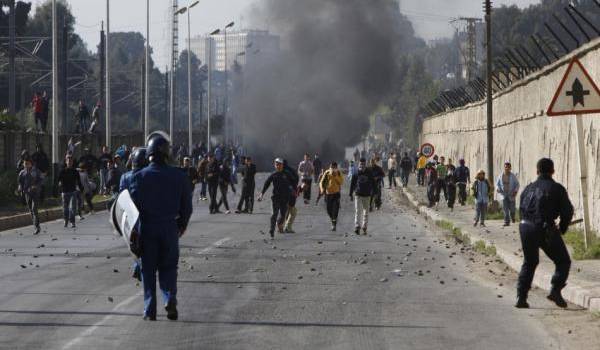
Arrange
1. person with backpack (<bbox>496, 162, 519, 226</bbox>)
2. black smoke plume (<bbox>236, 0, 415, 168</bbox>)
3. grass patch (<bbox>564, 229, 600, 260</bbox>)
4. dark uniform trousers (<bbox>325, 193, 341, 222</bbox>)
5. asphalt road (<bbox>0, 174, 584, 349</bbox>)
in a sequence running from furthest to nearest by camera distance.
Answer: black smoke plume (<bbox>236, 0, 415, 168</bbox>), person with backpack (<bbox>496, 162, 519, 226</bbox>), dark uniform trousers (<bbox>325, 193, 341, 222</bbox>), grass patch (<bbox>564, 229, 600, 260</bbox>), asphalt road (<bbox>0, 174, 584, 349</bbox>)

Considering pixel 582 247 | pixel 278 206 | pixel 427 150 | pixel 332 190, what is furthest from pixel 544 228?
pixel 427 150

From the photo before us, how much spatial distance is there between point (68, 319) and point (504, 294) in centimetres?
531

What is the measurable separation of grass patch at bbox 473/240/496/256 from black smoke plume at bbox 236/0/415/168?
6090 centimetres

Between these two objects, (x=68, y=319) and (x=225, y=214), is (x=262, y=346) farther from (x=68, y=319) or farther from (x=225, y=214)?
(x=225, y=214)

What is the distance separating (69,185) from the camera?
28.9 m

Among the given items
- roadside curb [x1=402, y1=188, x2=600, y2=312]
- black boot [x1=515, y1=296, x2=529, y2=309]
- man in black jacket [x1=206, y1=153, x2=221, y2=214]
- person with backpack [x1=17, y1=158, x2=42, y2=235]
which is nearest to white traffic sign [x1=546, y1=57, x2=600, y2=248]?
roadside curb [x1=402, y1=188, x2=600, y2=312]

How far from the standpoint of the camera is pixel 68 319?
11875mm

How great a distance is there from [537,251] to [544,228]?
9.7 inches

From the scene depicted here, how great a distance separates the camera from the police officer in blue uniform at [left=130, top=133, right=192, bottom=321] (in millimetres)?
11492

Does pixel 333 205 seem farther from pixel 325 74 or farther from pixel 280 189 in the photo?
pixel 325 74

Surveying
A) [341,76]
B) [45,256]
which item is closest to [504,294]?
[45,256]

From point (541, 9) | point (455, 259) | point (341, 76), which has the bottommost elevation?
point (455, 259)

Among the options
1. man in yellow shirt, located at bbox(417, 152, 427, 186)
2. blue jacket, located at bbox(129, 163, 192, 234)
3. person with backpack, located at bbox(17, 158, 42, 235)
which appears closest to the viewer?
blue jacket, located at bbox(129, 163, 192, 234)

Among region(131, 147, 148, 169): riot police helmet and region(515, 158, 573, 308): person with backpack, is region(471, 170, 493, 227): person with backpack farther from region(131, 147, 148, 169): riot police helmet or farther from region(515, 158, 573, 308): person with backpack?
region(131, 147, 148, 169): riot police helmet
